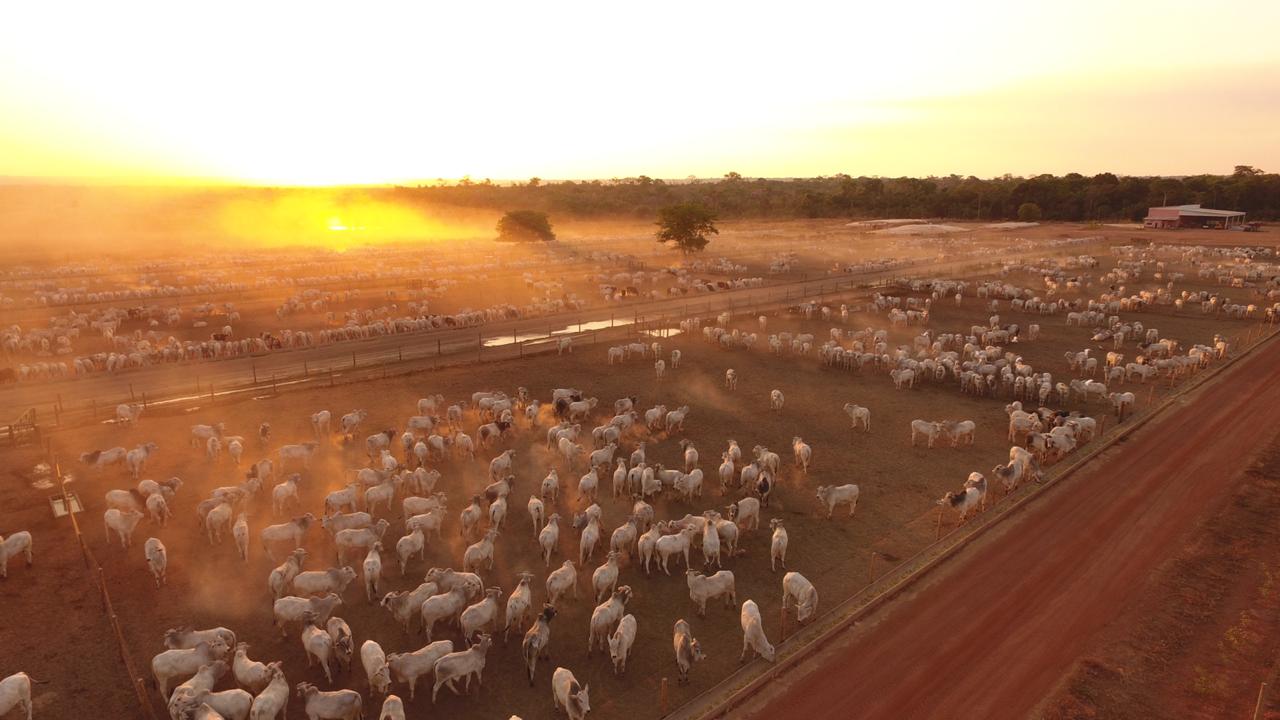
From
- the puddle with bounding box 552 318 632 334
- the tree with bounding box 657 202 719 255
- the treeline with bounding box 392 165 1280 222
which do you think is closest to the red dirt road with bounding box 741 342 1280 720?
the puddle with bounding box 552 318 632 334

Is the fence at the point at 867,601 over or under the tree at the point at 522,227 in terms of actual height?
under

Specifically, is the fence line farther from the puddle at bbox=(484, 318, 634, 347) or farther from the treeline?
the treeline

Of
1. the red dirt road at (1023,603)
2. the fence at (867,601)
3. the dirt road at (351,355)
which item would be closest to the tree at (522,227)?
the dirt road at (351,355)

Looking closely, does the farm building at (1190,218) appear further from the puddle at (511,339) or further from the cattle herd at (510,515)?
the puddle at (511,339)

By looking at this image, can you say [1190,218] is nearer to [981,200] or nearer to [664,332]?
[981,200]

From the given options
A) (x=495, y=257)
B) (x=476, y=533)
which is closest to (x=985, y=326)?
(x=476, y=533)

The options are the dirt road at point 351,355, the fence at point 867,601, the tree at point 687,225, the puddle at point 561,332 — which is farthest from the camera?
the tree at point 687,225

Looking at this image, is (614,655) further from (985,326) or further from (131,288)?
(131,288)
